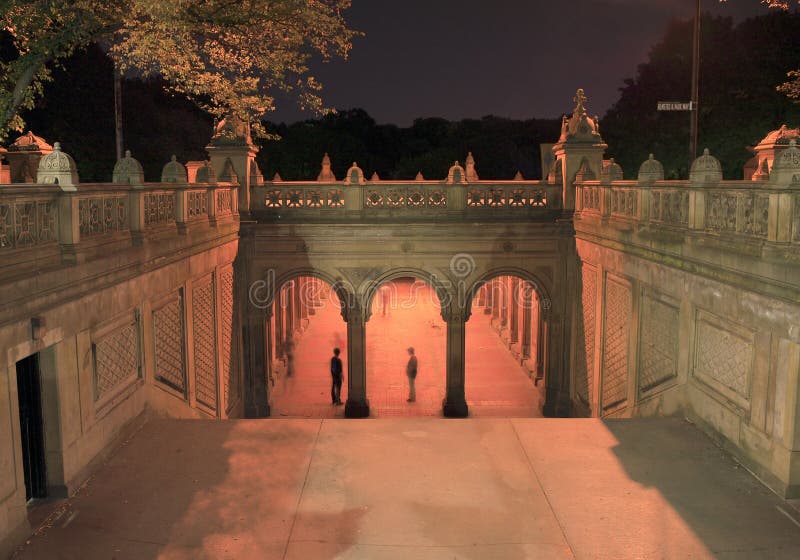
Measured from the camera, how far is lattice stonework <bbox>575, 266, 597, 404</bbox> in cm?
1521

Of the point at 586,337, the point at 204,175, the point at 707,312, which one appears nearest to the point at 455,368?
the point at 586,337

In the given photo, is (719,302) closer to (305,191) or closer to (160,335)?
(160,335)

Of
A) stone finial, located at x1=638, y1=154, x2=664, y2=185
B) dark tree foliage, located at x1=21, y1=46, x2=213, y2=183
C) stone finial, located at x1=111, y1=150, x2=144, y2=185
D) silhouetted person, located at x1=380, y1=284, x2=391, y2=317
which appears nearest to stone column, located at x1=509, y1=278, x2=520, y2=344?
silhouetted person, located at x1=380, y1=284, x2=391, y2=317

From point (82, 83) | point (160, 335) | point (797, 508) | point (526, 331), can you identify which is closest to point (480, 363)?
point (526, 331)

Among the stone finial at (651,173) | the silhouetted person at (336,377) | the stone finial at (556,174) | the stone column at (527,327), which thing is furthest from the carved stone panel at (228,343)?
the stone column at (527,327)

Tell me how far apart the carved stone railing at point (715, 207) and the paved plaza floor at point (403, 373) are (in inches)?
302

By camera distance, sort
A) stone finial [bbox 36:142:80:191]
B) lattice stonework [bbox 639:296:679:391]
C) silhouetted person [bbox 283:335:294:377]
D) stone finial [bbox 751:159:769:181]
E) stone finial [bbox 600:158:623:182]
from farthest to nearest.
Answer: silhouetted person [bbox 283:335:294:377] → stone finial [bbox 751:159:769:181] → stone finial [bbox 600:158:623:182] → lattice stonework [bbox 639:296:679:391] → stone finial [bbox 36:142:80:191]

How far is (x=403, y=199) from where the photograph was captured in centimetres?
1694

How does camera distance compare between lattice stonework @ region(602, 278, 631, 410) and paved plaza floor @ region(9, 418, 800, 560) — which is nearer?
paved plaza floor @ region(9, 418, 800, 560)

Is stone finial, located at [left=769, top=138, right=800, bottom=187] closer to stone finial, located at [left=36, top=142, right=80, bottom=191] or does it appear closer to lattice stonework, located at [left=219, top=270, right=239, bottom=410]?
stone finial, located at [left=36, top=142, right=80, bottom=191]

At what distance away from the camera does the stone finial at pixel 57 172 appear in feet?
24.7

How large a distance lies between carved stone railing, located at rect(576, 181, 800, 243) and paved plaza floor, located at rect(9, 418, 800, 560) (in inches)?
109

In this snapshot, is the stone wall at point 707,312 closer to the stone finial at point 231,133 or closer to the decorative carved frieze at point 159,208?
the decorative carved frieze at point 159,208

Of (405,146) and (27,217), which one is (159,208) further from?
(405,146)
